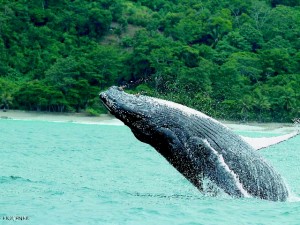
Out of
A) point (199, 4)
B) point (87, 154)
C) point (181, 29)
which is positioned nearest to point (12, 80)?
point (181, 29)

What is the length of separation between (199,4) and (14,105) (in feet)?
126

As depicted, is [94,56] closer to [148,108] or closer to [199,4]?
[199,4]

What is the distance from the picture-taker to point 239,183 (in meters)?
9.59

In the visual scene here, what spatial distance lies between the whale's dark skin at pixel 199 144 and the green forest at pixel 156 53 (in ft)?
150

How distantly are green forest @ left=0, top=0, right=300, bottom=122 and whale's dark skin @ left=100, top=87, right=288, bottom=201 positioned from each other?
45.7 meters

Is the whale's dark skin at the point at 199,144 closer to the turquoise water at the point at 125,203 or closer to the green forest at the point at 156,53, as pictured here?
the turquoise water at the point at 125,203

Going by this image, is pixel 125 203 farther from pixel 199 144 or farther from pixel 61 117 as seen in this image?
pixel 61 117

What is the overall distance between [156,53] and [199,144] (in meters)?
66.2

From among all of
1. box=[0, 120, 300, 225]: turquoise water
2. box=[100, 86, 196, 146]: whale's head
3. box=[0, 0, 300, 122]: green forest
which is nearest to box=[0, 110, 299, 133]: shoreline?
box=[0, 0, 300, 122]: green forest

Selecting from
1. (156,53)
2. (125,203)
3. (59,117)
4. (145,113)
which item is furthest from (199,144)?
(156,53)

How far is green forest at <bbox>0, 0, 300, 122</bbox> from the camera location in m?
66.8

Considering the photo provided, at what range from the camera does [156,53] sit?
7538cm

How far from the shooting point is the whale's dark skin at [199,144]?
31.2 feet

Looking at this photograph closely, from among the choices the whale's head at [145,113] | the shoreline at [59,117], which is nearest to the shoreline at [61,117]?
the shoreline at [59,117]
